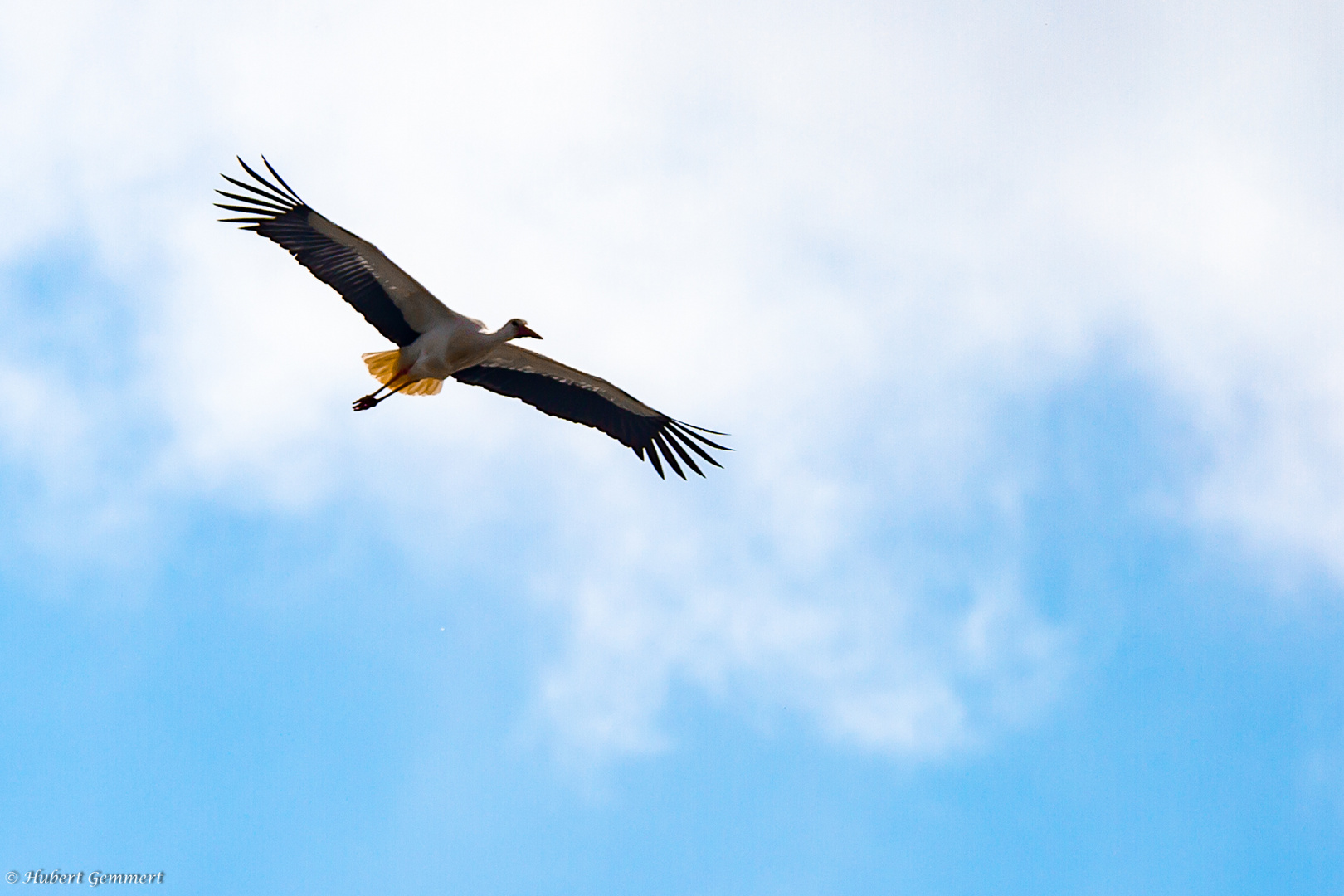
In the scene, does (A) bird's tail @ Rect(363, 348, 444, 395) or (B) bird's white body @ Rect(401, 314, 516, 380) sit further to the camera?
(A) bird's tail @ Rect(363, 348, 444, 395)

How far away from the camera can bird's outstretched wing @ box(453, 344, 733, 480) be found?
53.2 ft

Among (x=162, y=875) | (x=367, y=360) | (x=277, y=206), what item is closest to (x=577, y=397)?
(x=367, y=360)

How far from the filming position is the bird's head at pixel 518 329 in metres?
15.6

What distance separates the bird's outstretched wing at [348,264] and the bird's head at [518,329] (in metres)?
0.59

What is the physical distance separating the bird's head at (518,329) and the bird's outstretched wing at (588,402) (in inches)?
16.4

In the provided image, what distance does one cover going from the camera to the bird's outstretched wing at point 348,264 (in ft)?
50.0

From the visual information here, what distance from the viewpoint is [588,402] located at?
1653 centimetres

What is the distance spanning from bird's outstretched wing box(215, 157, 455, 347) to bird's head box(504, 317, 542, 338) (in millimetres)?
590

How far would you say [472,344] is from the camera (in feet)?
51.3

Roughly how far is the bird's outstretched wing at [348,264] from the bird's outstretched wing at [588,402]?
83 centimetres

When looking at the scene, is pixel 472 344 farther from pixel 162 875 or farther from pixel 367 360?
pixel 162 875

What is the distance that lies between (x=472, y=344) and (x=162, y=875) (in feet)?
18.4

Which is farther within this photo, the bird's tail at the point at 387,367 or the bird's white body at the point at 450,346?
the bird's tail at the point at 387,367

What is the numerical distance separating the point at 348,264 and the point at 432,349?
3.76 ft
